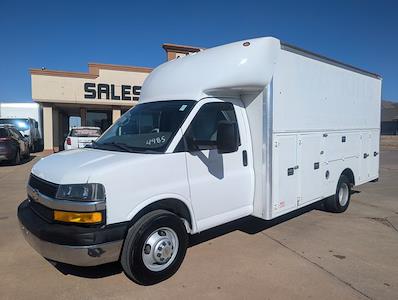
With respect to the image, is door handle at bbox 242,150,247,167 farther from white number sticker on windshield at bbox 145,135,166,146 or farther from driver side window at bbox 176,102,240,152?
white number sticker on windshield at bbox 145,135,166,146

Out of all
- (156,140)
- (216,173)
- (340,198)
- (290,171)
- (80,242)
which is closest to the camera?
(80,242)

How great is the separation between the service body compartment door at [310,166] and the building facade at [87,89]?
613 inches

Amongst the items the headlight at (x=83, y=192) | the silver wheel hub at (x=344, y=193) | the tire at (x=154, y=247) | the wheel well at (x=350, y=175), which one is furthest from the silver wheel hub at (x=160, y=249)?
the wheel well at (x=350, y=175)

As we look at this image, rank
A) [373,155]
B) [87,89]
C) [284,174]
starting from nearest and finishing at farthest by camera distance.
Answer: [284,174] → [373,155] → [87,89]

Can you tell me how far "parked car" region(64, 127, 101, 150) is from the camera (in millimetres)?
15211

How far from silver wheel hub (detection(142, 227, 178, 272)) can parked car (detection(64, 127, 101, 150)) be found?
11421mm

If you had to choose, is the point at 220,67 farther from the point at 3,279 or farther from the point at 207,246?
the point at 3,279

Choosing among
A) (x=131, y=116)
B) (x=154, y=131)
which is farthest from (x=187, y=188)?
(x=131, y=116)

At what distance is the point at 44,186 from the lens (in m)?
3.90

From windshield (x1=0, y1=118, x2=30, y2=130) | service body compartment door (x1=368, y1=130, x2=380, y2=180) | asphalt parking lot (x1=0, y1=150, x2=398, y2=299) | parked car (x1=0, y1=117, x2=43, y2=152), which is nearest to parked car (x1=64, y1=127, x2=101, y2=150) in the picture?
parked car (x1=0, y1=117, x2=43, y2=152)

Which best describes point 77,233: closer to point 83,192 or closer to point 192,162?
point 83,192

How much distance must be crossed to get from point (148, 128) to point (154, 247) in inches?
60.6

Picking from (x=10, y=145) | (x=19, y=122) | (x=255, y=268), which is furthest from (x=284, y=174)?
(x=19, y=122)

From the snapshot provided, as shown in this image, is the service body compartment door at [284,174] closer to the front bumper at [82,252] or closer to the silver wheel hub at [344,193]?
the silver wheel hub at [344,193]
